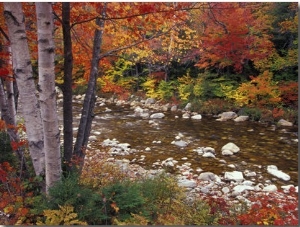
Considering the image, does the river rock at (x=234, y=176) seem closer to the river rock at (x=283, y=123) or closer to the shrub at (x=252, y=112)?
the river rock at (x=283, y=123)

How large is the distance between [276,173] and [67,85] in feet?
18.3

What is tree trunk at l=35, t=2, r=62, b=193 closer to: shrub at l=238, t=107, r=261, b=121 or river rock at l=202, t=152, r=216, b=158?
river rock at l=202, t=152, r=216, b=158

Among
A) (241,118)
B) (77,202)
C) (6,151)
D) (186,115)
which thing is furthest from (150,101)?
(77,202)

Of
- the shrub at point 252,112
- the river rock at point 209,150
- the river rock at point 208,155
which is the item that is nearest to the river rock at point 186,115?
the shrub at point 252,112

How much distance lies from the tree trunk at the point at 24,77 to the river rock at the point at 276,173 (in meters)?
5.62

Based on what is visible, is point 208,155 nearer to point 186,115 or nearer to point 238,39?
point 186,115

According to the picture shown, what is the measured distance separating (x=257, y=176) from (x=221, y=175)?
85cm

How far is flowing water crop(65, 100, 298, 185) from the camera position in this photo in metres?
7.75

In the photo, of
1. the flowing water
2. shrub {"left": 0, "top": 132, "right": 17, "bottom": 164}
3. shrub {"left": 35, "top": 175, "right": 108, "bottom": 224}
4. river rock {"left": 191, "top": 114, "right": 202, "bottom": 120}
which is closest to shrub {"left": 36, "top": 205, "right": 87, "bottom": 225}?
shrub {"left": 35, "top": 175, "right": 108, "bottom": 224}

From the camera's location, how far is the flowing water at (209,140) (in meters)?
7.75

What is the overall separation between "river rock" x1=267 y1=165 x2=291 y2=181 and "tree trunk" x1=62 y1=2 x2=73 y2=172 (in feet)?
17.0

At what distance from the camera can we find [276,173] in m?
7.08

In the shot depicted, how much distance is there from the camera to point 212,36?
48.1 feet

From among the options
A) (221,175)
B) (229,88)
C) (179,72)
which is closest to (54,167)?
(221,175)
